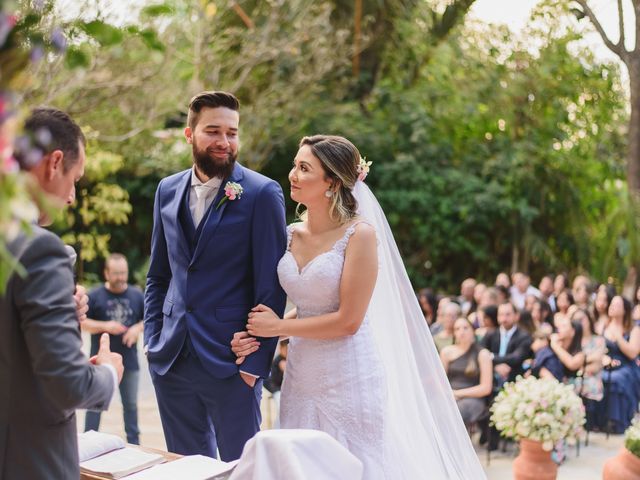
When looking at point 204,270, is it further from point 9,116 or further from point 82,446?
point 9,116

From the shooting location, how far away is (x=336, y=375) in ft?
10.3

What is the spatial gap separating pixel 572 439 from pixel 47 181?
401 cm

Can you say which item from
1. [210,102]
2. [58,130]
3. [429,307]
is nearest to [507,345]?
[429,307]

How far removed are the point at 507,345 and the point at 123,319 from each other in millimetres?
3104

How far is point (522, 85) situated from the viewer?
46.6 feet

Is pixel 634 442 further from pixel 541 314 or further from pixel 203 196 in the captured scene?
pixel 541 314

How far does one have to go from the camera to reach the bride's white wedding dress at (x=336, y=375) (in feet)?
10.2

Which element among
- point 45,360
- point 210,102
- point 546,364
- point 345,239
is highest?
point 210,102

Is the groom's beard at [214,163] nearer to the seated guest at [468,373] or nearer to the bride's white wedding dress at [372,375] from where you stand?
the bride's white wedding dress at [372,375]

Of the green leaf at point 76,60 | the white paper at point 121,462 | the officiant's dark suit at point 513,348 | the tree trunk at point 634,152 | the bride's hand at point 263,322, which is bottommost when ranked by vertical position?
the officiant's dark suit at point 513,348

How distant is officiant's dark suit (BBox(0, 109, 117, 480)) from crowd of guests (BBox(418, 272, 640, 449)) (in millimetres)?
4502

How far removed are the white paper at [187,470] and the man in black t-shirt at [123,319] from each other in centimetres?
331

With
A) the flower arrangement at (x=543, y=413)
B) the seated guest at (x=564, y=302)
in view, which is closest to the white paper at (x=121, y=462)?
the flower arrangement at (x=543, y=413)

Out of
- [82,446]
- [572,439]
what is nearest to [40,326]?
[82,446]
